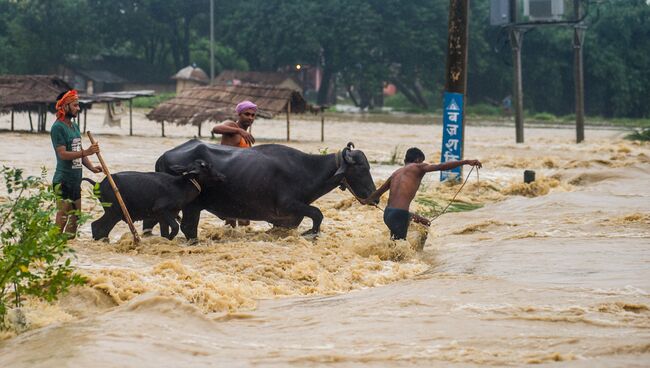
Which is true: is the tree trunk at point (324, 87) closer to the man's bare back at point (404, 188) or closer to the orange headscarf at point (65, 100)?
the man's bare back at point (404, 188)

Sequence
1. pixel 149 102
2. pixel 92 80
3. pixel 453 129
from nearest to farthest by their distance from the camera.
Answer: pixel 453 129, pixel 149 102, pixel 92 80

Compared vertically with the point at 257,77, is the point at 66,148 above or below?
below

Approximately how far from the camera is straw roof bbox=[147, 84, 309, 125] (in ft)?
105

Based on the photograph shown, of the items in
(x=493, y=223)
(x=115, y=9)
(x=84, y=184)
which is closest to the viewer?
(x=493, y=223)

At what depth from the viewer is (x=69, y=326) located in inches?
306

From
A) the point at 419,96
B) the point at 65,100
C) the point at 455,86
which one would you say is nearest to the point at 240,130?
the point at 65,100

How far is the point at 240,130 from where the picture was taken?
13.3 metres

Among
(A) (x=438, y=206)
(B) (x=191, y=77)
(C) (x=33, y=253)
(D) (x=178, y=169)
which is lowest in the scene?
(A) (x=438, y=206)

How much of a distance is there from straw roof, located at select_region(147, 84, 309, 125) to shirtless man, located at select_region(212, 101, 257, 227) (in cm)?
1772

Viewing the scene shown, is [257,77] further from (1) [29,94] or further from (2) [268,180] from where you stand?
(2) [268,180]

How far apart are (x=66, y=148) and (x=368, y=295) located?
141 inches

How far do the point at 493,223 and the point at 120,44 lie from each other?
223ft

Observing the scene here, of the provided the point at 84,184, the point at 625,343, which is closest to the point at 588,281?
the point at 625,343

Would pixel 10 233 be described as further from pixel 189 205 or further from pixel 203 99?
pixel 203 99
